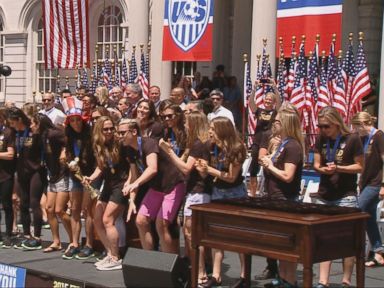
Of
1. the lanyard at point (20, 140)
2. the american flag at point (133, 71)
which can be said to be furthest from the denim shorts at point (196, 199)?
the american flag at point (133, 71)

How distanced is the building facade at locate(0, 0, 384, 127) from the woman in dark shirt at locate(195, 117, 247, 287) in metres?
5.99

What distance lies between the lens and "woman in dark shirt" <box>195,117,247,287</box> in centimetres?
795

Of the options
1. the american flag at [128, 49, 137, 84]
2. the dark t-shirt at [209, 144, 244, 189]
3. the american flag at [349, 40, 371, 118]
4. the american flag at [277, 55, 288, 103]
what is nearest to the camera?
the dark t-shirt at [209, 144, 244, 189]

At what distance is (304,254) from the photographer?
20.8 ft

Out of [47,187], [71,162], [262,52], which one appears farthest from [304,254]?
[262,52]

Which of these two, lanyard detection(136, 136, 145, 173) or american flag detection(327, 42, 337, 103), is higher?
american flag detection(327, 42, 337, 103)

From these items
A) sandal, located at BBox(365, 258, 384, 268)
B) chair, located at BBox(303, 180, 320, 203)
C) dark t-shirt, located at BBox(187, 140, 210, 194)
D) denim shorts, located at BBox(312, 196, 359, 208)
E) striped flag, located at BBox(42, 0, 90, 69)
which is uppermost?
striped flag, located at BBox(42, 0, 90, 69)

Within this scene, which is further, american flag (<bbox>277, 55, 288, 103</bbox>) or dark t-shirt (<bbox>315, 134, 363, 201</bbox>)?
american flag (<bbox>277, 55, 288, 103</bbox>)

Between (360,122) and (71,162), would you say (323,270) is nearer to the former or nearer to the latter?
(360,122)

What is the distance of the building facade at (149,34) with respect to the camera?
57.9ft

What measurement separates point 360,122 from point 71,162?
3380 millimetres

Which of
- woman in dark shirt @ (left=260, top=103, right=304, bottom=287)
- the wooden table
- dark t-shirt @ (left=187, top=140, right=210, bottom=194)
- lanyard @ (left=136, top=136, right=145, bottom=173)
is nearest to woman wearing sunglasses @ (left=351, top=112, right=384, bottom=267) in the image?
woman in dark shirt @ (left=260, top=103, right=304, bottom=287)

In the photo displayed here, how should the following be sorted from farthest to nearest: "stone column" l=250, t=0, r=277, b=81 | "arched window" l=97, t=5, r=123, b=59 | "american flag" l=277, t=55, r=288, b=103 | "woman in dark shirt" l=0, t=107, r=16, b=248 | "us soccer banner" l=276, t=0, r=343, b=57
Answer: "arched window" l=97, t=5, r=123, b=59
"stone column" l=250, t=0, r=277, b=81
"american flag" l=277, t=55, r=288, b=103
"us soccer banner" l=276, t=0, r=343, b=57
"woman in dark shirt" l=0, t=107, r=16, b=248

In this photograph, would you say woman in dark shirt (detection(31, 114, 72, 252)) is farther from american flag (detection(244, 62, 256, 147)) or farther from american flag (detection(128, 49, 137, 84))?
american flag (detection(128, 49, 137, 84))
